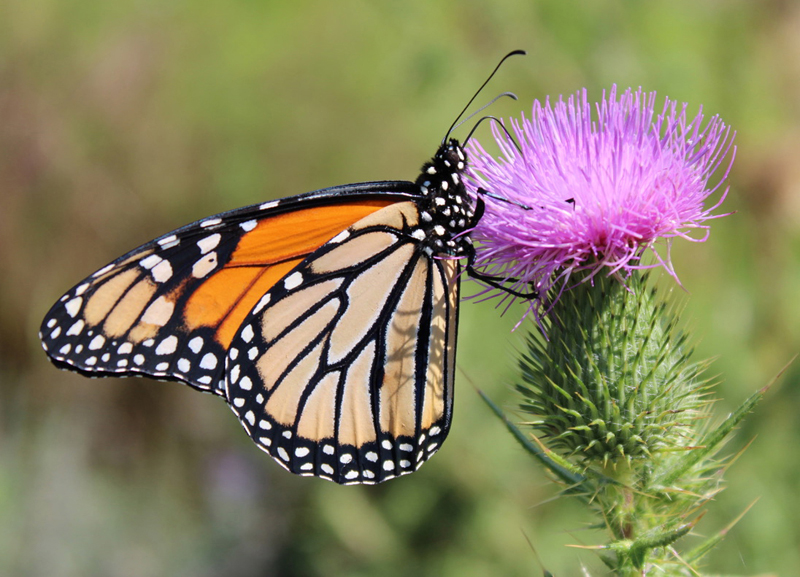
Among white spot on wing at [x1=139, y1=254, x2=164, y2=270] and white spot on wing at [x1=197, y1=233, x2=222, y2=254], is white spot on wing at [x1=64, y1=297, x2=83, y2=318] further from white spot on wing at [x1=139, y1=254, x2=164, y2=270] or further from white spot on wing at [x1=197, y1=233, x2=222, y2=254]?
white spot on wing at [x1=197, y1=233, x2=222, y2=254]

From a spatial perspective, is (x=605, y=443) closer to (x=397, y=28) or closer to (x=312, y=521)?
(x=312, y=521)

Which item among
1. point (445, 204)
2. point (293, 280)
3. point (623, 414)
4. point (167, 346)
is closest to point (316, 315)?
point (293, 280)

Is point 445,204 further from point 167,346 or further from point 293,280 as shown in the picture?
point 167,346

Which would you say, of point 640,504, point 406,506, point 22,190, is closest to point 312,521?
point 406,506

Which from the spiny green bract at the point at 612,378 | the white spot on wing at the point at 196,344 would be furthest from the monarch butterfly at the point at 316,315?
the spiny green bract at the point at 612,378

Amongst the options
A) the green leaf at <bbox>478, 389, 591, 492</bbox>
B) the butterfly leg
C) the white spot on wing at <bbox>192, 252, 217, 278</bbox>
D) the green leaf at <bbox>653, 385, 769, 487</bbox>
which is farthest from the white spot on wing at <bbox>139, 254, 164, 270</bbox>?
the green leaf at <bbox>653, 385, 769, 487</bbox>

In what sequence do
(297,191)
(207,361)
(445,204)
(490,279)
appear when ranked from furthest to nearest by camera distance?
(297,191) → (207,361) → (445,204) → (490,279)

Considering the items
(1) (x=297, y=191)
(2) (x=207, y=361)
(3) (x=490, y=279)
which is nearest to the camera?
(3) (x=490, y=279)
